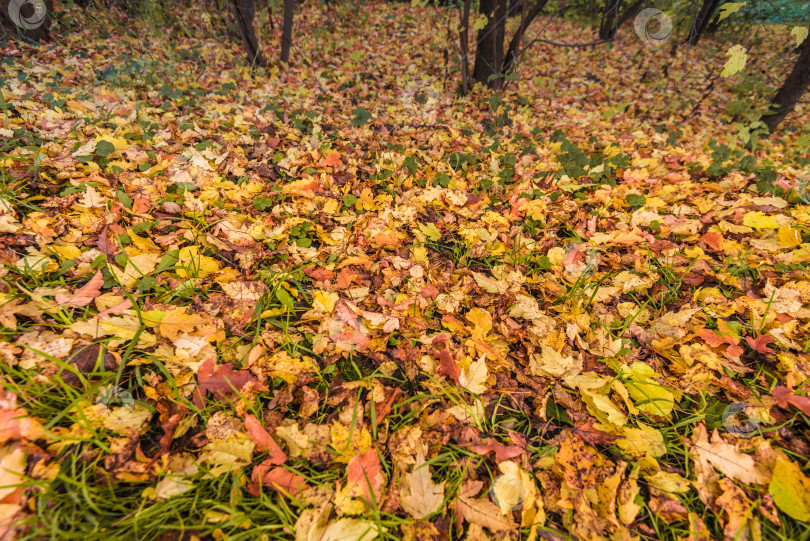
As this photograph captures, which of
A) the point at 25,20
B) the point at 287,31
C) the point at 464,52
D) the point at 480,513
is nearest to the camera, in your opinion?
the point at 480,513

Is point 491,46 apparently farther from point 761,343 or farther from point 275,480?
point 275,480

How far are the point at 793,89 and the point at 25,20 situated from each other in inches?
362

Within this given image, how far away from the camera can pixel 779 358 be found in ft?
4.70

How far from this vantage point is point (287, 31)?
458 centimetres

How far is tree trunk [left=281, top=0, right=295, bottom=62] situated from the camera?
436cm

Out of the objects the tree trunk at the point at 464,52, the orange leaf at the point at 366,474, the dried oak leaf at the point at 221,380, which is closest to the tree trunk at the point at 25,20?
the tree trunk at the point at 464,52

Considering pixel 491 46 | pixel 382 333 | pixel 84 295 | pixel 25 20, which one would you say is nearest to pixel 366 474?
pixel 382 333

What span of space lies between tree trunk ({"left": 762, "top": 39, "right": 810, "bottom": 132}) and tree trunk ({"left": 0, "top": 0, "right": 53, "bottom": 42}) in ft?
29.2

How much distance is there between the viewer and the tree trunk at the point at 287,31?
436cm

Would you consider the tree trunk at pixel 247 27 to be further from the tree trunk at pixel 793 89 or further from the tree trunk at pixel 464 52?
the tree trunk at pixel 793 89

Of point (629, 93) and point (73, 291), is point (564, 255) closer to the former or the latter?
point (73, 291)

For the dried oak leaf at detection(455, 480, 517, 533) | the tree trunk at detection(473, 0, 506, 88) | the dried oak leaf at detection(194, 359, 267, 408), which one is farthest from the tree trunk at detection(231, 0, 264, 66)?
Result: the dried oak leaf at detection(455, 480, 517, 533)

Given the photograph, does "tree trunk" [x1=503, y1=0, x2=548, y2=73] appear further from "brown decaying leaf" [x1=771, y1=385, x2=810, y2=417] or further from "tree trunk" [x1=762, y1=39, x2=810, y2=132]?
"brown decaying leaf" [x1=771, y1=385, x2=810, y2=417]

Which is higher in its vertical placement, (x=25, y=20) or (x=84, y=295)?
(x=25, y=20)
